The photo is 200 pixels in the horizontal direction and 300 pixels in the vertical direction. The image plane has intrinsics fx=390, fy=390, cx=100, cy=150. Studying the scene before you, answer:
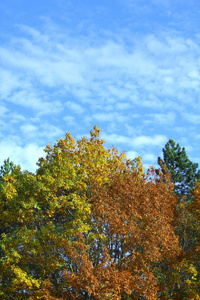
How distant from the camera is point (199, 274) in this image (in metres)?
23.3

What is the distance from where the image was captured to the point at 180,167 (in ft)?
158

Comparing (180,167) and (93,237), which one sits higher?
(180,167)

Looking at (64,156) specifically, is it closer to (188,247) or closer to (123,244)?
(123,244)

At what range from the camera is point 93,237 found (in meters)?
22.2

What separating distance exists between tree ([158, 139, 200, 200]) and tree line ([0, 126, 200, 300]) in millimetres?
19337

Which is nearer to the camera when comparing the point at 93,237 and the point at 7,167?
the point at 93,237

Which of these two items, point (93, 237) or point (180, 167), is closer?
point (93, 237)

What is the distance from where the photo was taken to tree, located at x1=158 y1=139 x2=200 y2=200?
47062 mm

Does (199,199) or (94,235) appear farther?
(199,199)

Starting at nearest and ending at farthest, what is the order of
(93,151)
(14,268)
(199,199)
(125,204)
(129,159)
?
(14,268)
(125,204)
(199,199)
(93,151)
(129,159)

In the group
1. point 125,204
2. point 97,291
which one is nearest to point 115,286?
point 97,291

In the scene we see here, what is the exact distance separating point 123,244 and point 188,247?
6.35 m

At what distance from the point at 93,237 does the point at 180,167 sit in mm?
27975

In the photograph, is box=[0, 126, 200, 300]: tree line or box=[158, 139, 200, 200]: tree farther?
box=[158, 139, 200, 200]: tree
